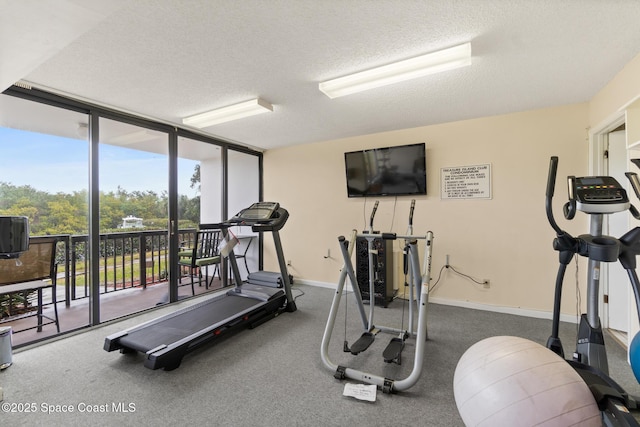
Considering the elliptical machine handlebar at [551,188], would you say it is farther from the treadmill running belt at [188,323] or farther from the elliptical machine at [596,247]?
the treadmill running belt at [188,323]

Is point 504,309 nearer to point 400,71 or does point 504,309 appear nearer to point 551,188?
point 551,188

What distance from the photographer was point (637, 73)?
6.81ft

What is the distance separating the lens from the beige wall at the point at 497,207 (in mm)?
3133

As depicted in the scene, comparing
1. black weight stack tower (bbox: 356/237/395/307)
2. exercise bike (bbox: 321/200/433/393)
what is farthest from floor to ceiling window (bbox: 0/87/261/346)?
exercise bike (bbox: 321/200/433/393)

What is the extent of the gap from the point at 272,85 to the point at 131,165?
237cm

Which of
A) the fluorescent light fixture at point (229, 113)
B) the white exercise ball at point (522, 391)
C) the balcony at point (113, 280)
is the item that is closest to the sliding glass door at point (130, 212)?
the balcony at point (113, 280)

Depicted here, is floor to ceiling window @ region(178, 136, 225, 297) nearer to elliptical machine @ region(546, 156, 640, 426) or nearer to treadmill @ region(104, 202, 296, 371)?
treadmill @ region(104, 202, 296, 371)

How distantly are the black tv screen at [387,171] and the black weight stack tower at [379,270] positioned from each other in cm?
78

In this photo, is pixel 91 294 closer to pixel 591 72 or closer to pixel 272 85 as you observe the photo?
pixel 272 85

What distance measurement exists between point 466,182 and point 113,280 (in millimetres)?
5348

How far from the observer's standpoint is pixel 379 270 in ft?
12.4

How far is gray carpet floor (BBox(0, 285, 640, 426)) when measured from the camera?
5.52ft

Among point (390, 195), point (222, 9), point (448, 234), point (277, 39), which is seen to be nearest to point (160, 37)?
point (222, 9)

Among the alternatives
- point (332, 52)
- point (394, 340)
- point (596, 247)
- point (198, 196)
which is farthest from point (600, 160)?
point (198, 196)
